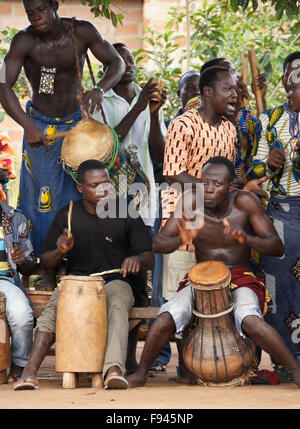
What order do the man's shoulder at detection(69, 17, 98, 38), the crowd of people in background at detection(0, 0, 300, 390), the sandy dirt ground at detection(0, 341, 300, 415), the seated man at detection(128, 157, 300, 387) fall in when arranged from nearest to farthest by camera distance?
the sandy dirt ground at detection(0, 341, 300, 415), the seated man at detection(128, 157, 300, 387), the crowd of people in background at detection(0, 0, 300, 390), the man's shoulder at detection(69, 17, 98, 38)

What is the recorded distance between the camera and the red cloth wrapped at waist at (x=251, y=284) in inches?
231

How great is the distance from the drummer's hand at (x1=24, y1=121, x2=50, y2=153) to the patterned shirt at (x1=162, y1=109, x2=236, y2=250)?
962 mm

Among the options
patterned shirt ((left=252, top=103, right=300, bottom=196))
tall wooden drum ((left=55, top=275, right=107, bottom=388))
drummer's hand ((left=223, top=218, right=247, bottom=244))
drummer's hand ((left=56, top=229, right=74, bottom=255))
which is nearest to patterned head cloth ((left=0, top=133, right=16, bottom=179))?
drummer's hand ((left=56, top=229, right=74, bottom=255))

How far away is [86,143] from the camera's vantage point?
656 centimetres

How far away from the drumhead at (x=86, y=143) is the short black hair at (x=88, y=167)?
0.69 feet

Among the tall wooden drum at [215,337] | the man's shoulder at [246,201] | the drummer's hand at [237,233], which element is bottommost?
the tall wooden drum at [215,337]

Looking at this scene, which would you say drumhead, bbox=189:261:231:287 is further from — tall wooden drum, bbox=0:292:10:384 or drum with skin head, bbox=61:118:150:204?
tall wooden drum, bbox=0:292:10:384

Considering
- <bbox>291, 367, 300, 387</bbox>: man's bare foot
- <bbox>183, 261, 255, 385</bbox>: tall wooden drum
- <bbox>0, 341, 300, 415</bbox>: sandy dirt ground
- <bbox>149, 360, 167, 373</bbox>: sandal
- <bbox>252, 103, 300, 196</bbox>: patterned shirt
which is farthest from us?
<bbox>149, 360, 167, 373</bbox>: sandal

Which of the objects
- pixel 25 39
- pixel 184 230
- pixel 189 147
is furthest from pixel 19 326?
pixel 25 39

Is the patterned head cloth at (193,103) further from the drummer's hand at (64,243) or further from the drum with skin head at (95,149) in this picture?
the drummer's hand at (64,243)

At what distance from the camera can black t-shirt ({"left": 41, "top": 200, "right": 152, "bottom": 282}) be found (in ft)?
20.4

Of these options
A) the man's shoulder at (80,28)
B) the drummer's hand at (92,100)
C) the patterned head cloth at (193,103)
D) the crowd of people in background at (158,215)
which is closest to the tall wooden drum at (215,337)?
the crowd of people in background at (158,215)

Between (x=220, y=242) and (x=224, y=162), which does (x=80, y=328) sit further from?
(x=224, y=162)

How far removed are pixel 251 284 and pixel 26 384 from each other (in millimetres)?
1626
